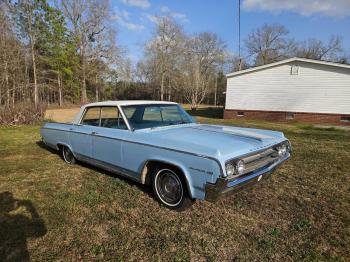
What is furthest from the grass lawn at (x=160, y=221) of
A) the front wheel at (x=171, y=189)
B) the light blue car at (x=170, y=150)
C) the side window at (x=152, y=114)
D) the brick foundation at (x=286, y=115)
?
the brick foundation at (x=286, y=115)

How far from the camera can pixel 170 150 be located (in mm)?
3297

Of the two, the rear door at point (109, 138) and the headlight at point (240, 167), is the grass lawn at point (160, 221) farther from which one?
the headlight at point (240, 167)

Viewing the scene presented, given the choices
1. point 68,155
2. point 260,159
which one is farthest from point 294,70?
point 68,155

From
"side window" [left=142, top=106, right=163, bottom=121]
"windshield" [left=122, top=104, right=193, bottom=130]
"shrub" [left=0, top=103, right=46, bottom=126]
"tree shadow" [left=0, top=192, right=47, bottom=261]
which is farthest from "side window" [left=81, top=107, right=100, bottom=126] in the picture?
"shrub" [left=0, top=103, right=46, bottom=126]

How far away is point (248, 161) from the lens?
10.4ft

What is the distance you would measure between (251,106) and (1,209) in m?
17.5

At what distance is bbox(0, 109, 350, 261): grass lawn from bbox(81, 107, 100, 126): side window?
106 cm

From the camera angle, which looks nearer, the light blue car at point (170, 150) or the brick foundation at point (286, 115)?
the light blue car at point (170, 150)

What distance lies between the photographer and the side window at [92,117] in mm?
4743

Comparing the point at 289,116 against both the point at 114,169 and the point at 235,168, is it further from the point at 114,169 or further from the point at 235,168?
the point at 235,168

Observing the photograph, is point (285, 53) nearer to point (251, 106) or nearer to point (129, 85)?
point (129, 85)

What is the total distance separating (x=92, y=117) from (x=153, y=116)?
133 cm

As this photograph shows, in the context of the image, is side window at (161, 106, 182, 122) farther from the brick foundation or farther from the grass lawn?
the brick foundation

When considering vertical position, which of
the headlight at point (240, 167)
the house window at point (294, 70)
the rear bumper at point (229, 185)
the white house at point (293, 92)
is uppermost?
the house window at point (294, 70)
